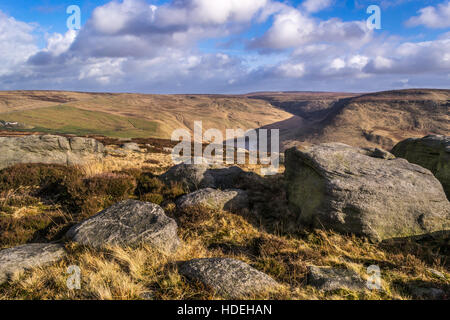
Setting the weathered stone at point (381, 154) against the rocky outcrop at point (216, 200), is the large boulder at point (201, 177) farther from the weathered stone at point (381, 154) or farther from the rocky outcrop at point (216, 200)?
the weathered stone at point (381, 154)

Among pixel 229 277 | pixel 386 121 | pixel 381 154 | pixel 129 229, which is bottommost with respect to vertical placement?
pixel 229 277

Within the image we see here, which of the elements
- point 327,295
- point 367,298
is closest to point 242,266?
point 327,295

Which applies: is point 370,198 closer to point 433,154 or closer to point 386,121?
point 433,154

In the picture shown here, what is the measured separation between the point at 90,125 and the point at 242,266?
372 ft

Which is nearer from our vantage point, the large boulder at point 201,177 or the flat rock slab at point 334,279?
the flat rock slab at point 334,279

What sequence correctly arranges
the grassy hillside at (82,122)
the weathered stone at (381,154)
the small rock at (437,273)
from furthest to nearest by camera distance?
the grassy hillside at (82,122), the weathered stone at (381,154), the small rock at (437,273)

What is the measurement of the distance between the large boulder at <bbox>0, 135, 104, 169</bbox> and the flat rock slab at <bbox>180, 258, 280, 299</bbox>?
1387 centimetres

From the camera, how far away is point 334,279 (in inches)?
199

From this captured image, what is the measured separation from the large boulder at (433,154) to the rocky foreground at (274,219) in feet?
0.17

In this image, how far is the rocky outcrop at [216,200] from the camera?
8.92 m

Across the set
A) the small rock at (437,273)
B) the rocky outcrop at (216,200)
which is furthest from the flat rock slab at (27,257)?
the small rock at (437,273)

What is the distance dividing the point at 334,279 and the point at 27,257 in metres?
6.17

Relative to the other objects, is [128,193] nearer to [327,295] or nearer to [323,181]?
[323,181]

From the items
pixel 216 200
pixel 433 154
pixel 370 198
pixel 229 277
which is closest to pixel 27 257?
pixel 229 277
